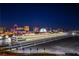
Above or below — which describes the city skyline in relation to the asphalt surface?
above

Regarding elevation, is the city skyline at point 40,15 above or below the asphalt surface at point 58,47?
above

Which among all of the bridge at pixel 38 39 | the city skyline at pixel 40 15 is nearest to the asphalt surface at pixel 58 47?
the bridge at pixel 38 39

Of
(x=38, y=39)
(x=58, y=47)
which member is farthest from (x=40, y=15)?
(x=58, y=47)

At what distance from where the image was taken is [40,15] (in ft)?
31.8

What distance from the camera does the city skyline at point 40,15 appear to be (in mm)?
9680

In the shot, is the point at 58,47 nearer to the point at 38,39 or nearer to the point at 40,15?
the point at 38,39

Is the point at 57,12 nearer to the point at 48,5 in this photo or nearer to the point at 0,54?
the point at 48,5

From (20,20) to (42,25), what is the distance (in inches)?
12.3

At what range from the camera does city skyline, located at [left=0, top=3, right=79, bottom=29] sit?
9680mm

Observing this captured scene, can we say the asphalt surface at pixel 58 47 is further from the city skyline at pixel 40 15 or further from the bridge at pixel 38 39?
the city skyline at pixel 40 15

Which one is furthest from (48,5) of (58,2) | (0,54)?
(0,54)

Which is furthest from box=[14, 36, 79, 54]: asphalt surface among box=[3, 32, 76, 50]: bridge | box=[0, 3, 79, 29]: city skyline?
box=[0, 3, 79, 29]: city skyline

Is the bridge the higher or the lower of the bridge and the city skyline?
the lower

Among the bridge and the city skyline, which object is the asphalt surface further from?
the city skyline
